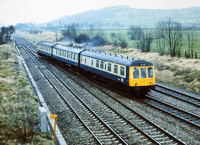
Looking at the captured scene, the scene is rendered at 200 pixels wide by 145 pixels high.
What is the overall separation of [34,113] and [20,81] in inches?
350

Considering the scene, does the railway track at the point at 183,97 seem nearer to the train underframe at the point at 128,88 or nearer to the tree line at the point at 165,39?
the train underframe at the point at 128,88

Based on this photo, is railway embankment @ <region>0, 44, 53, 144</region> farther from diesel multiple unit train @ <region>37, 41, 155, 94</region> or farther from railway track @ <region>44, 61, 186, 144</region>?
diesel multiple unit train @ <region>37, 41, 155, 94</region>

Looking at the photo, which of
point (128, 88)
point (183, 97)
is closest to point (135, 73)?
point (128, 88)

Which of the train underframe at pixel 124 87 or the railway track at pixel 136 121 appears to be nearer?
the railway track at pixel 136 121

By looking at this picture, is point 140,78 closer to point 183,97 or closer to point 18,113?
point 183,97

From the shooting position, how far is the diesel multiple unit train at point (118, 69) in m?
16.5

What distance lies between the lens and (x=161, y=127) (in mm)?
11289

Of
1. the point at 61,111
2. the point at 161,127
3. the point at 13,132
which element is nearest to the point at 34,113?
the point at 61,111

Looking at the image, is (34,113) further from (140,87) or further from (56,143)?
(140,87)

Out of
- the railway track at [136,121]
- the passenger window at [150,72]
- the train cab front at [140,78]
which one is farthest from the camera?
the passenger window at [150,72]

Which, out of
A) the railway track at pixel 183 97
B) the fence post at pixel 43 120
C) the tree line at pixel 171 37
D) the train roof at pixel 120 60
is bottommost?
the railway track at pixel 183 97

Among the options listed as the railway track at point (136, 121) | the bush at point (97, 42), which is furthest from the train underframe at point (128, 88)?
the bush at point (97, 42)

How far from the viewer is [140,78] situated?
650 inches

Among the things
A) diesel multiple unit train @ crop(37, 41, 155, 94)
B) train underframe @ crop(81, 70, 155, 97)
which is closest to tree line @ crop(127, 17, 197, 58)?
diesel multiple unit train @ crop(37, 41, 155, 94)
